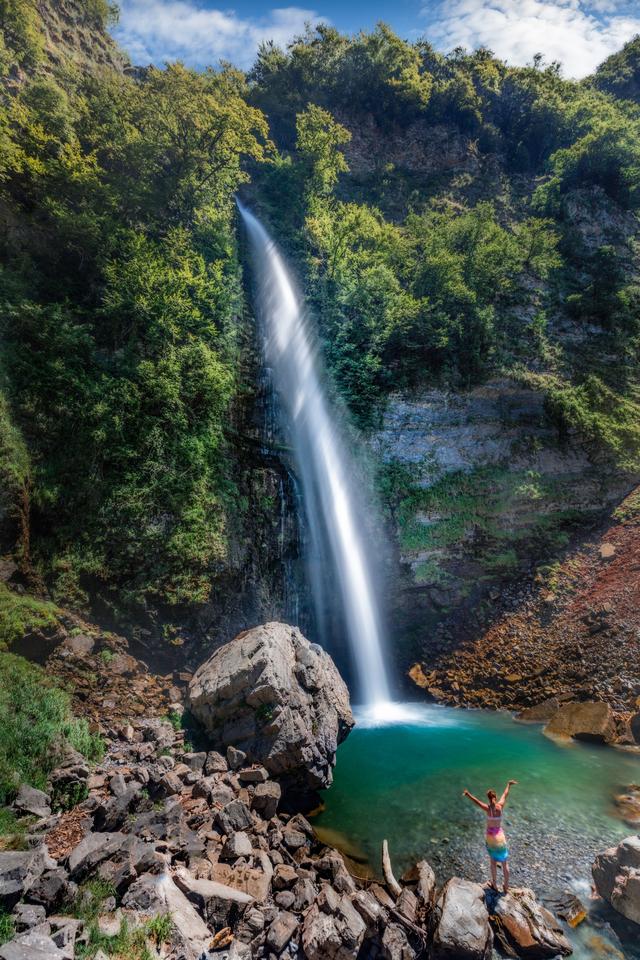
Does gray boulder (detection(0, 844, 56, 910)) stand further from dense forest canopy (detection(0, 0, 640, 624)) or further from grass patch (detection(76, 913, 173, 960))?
dense forest canopy (detection(0, 0, 640, 624))

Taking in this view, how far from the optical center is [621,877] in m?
6.36

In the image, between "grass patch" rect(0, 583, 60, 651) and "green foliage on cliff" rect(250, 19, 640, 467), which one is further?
"green foliage on cliff" rect(250, 19, 640, 467)

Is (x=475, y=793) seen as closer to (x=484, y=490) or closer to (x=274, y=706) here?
(x=274, y=706)

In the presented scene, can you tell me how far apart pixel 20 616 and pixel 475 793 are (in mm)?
11167

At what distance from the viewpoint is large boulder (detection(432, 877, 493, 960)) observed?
5520 millimetres

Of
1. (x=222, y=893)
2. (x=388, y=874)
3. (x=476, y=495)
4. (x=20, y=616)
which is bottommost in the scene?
(x=388, y=874)

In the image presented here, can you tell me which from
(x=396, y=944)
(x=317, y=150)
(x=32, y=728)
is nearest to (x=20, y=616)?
(x=32, y=728)

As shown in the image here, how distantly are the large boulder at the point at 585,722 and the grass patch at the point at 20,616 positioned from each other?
551 inches

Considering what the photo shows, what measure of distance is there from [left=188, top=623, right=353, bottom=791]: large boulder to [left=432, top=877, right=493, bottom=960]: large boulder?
384 cm

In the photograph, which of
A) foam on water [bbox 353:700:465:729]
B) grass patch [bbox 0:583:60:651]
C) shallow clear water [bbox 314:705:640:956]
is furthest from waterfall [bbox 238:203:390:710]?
grass patch [bbox 0:583:60:651]

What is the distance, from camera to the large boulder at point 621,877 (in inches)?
241

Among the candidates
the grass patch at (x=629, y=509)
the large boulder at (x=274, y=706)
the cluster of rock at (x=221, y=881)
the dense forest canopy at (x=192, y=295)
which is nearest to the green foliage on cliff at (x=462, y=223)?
the dense forest canopy at (x=192, y=295)

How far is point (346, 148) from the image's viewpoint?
116 ft

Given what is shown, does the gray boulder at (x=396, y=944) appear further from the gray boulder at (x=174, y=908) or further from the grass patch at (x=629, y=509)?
the grass patch at (x=629, y=509)
